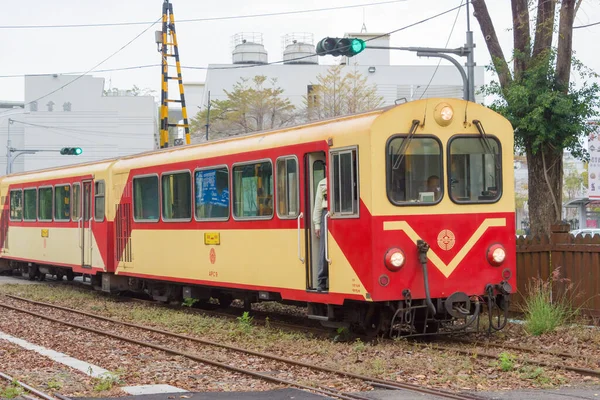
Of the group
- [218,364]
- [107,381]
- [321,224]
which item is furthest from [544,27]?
[107,381]

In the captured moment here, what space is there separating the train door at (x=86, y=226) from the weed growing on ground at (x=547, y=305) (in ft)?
34.2

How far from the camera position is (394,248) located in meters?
10.9

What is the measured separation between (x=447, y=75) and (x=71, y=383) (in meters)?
60.2

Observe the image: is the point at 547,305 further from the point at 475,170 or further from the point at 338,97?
the point at 338,97

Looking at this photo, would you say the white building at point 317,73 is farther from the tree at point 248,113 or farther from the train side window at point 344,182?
the train side window at point 344,182

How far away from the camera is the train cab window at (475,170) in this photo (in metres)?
11.4

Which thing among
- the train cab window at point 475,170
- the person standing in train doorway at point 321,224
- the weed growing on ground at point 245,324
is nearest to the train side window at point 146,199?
the weed growing on ground at point 245,324

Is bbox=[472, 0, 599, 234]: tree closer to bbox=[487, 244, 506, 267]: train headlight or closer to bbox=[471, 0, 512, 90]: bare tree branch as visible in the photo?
bbox=[471, 0, 512, 90]: bare tree branch

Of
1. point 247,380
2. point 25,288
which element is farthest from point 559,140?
point 25,288

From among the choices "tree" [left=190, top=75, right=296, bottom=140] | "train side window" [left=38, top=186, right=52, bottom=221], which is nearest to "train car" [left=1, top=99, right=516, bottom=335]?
"train side window" [left=38, top=186, right=52, bottom=221]

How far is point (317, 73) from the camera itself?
212 ft

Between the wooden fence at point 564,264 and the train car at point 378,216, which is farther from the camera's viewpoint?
the wooden fence at point 564,264

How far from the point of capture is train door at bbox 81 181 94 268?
2006cm

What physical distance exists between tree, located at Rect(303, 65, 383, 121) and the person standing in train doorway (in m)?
39.7
